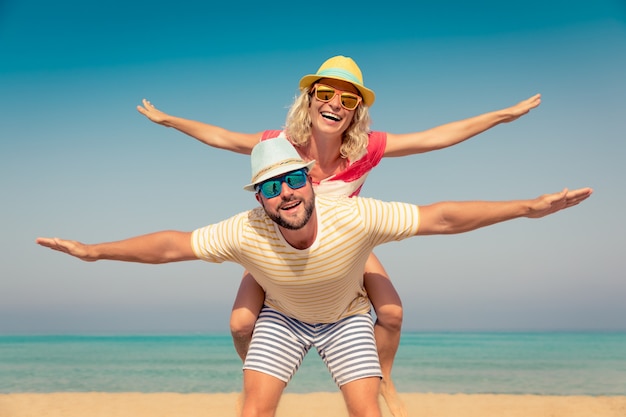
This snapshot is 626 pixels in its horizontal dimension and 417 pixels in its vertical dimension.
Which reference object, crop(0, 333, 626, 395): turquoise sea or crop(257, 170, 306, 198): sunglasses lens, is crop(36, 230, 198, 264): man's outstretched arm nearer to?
crop(257, 170, 306, 198): sunglasses lens

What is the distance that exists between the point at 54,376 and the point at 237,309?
22.5m

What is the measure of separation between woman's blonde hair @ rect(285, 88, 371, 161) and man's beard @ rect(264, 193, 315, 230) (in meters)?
1.07

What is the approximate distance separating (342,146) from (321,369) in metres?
19.7

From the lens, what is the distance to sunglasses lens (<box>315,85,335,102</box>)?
5.29m

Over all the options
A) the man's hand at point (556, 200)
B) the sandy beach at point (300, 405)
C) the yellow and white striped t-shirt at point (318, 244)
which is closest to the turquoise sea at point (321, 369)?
the sandy beach at point (300, 405)

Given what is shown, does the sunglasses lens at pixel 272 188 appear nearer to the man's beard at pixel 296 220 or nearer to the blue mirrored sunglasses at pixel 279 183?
the blue mirrored sunglasses at pixel 279 183

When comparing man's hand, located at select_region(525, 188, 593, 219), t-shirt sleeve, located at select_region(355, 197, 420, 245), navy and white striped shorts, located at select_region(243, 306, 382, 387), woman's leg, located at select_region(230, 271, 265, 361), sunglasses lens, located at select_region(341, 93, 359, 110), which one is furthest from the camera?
sunglasses lens, located at select_region(341, 93, 359, 110)

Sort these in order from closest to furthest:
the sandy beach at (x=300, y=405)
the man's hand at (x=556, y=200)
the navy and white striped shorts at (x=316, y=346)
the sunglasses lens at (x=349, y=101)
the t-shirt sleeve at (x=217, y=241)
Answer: the man's hand at (x=556, y=200) < the t-shirt sleeve at (x=217, y=241) < the navy and white striped shorts at (x=316, y=346) < the sunglasses lens at (x=349, y=101) < the sandy beach at (x=300, y=405)

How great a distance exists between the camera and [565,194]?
13.2 ft

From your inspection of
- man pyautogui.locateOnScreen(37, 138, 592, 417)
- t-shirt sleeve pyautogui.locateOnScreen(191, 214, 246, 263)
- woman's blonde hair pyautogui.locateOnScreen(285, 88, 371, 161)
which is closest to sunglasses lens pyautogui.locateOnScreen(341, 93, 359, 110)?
woman's blonde hair pyautogui.locateOnScreen(285, 88, 371, 161)

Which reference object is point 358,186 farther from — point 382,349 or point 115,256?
point 115,256

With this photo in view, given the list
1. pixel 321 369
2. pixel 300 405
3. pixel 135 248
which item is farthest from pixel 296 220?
pixel 321 369

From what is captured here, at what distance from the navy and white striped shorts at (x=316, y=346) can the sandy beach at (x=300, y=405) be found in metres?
10.3

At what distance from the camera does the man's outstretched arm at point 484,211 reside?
406 centimetres
